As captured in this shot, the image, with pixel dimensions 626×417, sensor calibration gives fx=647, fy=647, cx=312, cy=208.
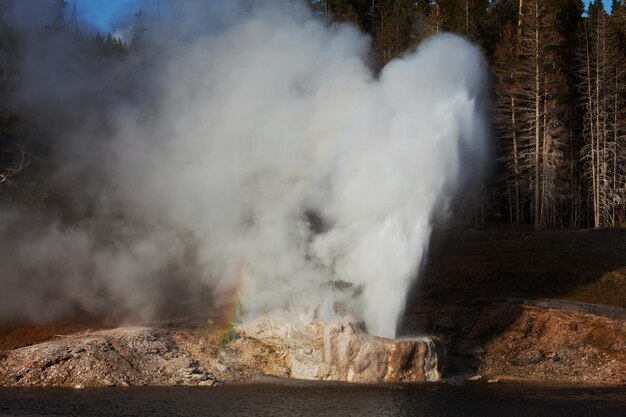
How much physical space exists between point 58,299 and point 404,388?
11.2 metres

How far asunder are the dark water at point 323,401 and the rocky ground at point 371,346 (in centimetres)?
69

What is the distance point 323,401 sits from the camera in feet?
40.7

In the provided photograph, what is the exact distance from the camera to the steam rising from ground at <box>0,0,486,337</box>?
1578 centimetres

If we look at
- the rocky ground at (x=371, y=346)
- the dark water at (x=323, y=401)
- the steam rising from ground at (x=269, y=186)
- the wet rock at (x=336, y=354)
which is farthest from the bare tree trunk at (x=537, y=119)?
the wet rock at (x=336, y=354)

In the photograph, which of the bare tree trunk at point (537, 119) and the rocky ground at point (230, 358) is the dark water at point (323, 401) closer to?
the rocky ground at point (230, 358)

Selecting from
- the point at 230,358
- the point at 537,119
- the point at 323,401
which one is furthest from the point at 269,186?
the point at 537,119

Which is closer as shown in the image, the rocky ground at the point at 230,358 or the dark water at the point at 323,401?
the dark water at the point at 323,401

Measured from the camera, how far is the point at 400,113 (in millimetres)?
Answer: 16016

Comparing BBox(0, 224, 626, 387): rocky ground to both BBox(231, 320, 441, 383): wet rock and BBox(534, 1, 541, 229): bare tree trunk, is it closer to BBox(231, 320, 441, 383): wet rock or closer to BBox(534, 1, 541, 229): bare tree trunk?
BBox(231, 320, 441, 383): wet rock

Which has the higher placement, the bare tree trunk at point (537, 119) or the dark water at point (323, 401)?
the bare tree trunk at point (537, 119)

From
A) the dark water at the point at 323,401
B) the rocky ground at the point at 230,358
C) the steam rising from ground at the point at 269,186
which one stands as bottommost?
the dark water at the point at 323,401

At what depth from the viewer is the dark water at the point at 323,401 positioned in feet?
37.6

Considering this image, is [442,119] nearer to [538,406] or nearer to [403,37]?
[538,406]

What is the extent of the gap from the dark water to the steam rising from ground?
9.08 ft
